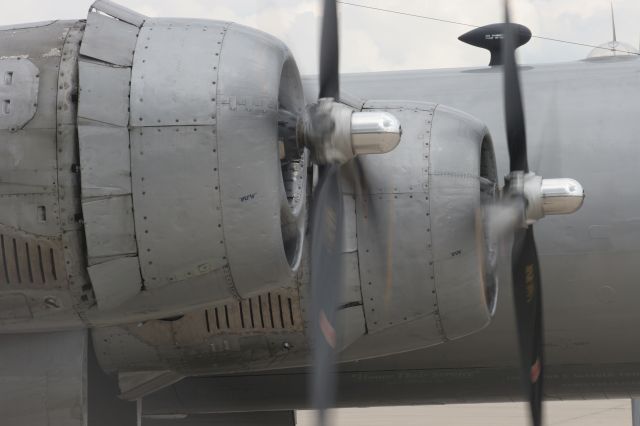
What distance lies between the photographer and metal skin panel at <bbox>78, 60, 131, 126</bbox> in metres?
8.41

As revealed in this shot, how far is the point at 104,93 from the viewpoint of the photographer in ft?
27.8

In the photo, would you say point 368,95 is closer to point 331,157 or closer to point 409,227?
point 409,227

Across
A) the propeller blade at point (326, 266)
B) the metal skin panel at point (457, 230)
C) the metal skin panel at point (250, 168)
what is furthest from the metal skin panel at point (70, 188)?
the metal skin panel at point (457, 230)

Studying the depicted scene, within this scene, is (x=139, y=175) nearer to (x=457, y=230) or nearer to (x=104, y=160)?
(x=104, y=160)

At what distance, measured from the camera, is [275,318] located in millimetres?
10469

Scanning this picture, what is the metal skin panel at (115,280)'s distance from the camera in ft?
27.7

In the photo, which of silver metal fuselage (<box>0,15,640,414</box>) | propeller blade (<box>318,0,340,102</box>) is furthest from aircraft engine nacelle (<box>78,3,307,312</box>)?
silver metal fuselage (<box>0,15,640,414</box>)

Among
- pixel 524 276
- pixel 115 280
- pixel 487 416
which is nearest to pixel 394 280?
pixel 524 276

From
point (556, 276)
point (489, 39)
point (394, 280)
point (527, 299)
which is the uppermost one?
point (489, 39)

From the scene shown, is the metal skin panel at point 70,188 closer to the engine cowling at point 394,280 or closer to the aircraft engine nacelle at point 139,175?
the aircraft engine nacelle at point 139,175

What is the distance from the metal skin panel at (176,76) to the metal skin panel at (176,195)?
11 cm

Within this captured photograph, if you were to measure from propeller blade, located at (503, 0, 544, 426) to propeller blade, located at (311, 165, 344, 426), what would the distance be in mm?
1623

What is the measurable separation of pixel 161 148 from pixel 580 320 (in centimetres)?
503

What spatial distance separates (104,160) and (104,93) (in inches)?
19.6
